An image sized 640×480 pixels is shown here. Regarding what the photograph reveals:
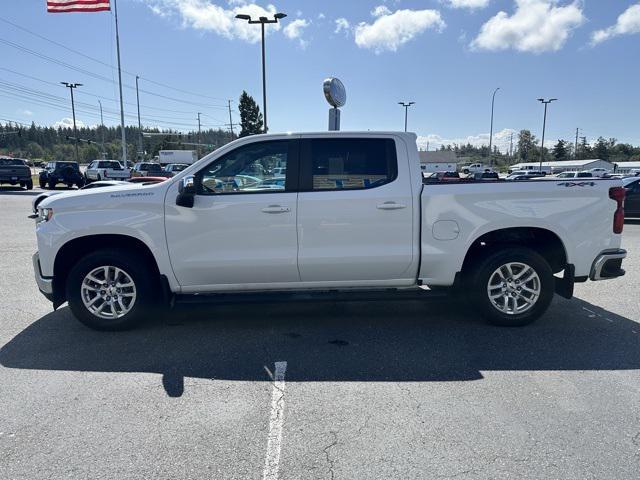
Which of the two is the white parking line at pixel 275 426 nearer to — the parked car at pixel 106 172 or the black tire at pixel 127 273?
the black tire at pixel 127 273

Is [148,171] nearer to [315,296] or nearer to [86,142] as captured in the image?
[315,296]

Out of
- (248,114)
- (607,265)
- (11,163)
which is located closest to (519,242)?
(607,265)

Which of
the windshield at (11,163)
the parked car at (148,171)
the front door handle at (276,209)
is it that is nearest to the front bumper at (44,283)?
the front door handle at (276,209)

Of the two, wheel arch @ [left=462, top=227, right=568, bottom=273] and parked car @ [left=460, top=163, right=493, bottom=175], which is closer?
wheel arch @ [left=462, top=227, right=568, bottom=273]

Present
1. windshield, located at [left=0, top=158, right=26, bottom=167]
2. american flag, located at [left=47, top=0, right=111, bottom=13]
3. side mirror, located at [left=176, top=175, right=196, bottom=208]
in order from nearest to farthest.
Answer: side mirror, located at [left=176, top=175, right=196, bottom=208], american flag, located at [left=47, top=0, right=111, bottom=13], windshield, located at [left=0, top=158, right=26, bottom=167]

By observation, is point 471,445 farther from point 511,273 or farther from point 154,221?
point 154,221

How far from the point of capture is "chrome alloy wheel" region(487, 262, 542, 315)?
4.86 meters

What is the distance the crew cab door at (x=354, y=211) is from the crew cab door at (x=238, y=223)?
168mm

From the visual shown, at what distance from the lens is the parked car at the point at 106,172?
30.0 metres

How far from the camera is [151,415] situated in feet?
10.6

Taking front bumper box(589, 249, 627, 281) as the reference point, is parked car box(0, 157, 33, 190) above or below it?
above

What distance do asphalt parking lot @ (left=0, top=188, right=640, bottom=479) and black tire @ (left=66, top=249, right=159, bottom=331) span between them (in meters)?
0.15

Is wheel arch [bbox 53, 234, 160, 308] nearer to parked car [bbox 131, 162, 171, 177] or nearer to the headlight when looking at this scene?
the headlight

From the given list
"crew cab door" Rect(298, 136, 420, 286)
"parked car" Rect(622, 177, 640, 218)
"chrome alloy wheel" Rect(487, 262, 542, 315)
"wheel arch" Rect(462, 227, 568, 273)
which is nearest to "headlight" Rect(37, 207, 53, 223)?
"crew cab door" Rect(298, 136, 420, 286)
